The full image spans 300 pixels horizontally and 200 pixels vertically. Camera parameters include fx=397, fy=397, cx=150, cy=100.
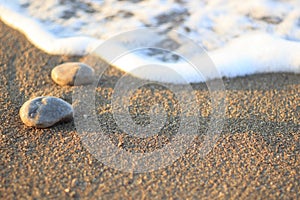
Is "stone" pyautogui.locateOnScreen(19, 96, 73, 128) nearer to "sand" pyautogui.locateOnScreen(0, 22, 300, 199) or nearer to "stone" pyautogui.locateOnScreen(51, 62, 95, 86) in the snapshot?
"sand" pyautogui.locateOnScreen(0, 22, 300, 199)

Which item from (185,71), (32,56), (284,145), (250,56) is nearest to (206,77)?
(185,71)

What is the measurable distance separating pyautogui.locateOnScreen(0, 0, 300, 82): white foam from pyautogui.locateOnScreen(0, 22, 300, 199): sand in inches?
5.6

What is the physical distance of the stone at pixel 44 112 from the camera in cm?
181

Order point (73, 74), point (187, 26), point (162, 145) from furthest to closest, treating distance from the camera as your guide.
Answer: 1. point (187, 26)
2. point (73, 74)
3. point (162, 145)

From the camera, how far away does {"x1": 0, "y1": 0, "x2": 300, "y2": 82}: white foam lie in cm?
237

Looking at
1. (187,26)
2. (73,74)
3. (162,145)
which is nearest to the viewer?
(162,145)

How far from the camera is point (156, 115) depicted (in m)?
1.97

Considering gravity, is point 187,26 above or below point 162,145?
above

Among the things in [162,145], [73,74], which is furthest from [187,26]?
[162,145]

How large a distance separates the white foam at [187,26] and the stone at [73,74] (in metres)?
0.24

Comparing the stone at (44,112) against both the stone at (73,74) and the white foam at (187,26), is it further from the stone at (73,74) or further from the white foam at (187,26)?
the white foam at (187,26)

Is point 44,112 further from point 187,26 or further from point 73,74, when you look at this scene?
point 187,26

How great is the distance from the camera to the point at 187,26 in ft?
9.24

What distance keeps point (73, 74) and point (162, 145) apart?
698 mm
